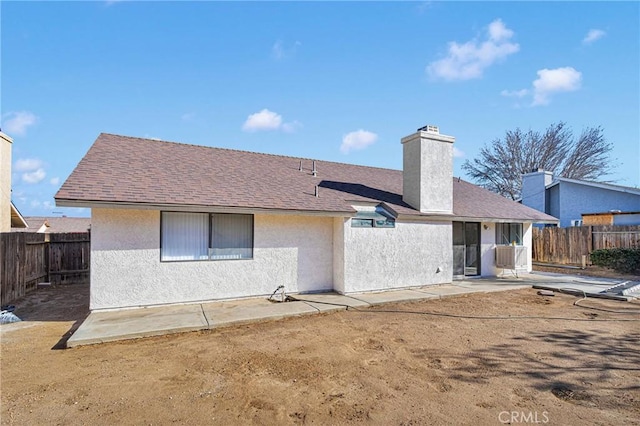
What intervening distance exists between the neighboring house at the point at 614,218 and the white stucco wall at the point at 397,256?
1140 cm

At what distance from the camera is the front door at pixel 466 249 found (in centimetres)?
1198

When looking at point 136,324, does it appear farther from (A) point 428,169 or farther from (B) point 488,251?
(B) point 488,251

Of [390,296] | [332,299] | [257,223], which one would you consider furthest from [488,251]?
[257,223]

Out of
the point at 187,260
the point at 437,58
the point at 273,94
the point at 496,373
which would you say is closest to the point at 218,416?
the point at 496,373

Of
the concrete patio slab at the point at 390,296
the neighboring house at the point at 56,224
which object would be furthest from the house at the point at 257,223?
the neighboring house at the point at 56,224

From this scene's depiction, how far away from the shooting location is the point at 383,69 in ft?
37.3

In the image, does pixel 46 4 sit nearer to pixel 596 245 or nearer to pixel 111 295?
pixel 111 295

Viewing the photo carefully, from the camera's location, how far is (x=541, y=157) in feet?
100

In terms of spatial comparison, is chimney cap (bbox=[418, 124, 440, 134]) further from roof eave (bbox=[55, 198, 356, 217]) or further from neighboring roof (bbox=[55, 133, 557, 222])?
roof eave (bbox=[55, 198, 356, 217])

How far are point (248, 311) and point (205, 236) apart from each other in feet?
→ 7.27

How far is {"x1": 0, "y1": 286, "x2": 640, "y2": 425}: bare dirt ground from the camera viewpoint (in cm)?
330

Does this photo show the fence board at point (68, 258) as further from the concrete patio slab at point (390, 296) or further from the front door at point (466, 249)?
the front door at point (466, 249)

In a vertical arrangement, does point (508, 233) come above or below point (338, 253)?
above

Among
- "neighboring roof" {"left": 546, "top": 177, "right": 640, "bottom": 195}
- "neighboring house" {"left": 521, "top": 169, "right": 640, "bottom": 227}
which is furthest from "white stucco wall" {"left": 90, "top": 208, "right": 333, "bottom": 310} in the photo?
"neighboring roof" {"left": 546, "top": 177, "right": 640, "bottom": 195}
